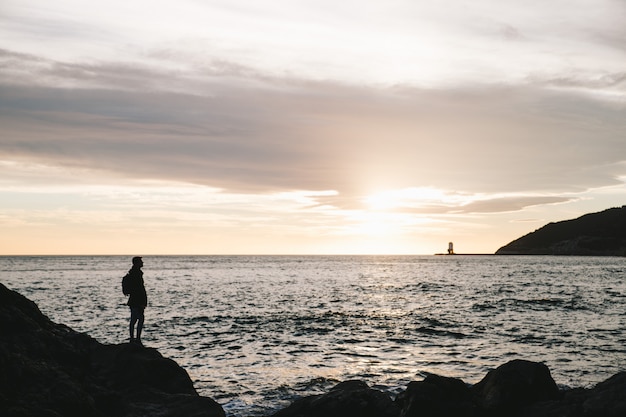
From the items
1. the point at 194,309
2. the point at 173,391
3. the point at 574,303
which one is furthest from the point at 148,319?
the point at 574,303

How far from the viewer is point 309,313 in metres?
47.0

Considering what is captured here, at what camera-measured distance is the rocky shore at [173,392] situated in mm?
12719

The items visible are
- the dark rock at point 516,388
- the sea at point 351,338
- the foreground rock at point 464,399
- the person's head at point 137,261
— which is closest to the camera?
the foreground rock at point 464,399

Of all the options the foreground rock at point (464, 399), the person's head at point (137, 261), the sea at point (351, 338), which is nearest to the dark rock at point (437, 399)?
the foreground rock at point (464, 399)

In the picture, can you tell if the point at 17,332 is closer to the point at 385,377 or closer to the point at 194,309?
the point at 385,377

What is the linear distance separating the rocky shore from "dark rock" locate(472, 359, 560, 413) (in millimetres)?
26

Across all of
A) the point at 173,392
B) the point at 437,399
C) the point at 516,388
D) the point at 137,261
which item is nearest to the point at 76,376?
the point at 173,392

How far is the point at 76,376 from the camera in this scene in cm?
1464


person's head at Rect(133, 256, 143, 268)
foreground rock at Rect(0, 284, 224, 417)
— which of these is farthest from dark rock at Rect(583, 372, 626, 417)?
person's head at Rect(133, 256, 143, 268)

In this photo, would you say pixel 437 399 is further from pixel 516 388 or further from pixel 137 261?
pixel 137 261

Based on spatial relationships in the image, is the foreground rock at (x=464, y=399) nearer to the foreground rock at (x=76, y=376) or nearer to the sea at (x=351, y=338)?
the foreground rock at (x=76, y=376)

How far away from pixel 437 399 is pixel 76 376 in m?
9.80

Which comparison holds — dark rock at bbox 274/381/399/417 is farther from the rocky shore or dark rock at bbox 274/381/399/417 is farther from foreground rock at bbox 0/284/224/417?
foreground rock at bbox 0/284/224/417

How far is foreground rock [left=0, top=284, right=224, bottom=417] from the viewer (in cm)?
1248
